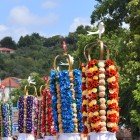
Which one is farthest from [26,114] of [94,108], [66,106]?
[94,108]

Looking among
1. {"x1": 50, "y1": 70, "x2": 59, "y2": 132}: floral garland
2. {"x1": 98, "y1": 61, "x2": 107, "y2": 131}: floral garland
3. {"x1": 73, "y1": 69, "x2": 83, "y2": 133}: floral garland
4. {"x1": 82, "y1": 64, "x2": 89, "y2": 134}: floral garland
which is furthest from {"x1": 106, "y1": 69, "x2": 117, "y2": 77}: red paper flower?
{"x1": 50, "y1": 70, "x2": 59, "y2": 132}: floral garland

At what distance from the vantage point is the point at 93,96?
1441 cm

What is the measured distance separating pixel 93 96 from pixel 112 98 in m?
0.48

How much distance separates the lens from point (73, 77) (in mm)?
16109

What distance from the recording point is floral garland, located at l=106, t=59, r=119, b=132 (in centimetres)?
1441

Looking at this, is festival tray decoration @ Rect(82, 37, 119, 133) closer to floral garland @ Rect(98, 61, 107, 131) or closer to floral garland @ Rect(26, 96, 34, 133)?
floral garland @ Rect(98, 61, 107, 131)

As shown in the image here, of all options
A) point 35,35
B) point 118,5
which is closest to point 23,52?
point 35,35

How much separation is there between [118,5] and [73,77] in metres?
18.8

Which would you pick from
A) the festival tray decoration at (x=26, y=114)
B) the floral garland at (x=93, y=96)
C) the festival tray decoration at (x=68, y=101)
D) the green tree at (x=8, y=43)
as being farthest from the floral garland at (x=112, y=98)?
the green tree at (x=8, y=43)

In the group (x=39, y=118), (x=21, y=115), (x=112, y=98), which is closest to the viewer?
(x=112, y=98)

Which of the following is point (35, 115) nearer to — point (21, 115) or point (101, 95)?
point (21, 115)

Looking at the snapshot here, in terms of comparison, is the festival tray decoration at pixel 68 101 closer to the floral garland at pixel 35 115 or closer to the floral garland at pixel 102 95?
the floral garland at pixel 102 95

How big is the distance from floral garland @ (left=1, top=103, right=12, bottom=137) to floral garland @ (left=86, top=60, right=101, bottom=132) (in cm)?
1027

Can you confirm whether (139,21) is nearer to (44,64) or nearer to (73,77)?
(73,77)
